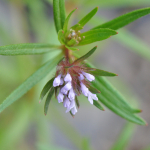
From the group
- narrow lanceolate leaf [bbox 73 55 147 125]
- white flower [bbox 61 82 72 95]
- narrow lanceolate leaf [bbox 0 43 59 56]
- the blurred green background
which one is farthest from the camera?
the blurred green background

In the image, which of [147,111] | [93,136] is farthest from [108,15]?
[93,136]

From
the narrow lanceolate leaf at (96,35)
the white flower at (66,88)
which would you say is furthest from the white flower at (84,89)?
the narrow lanceolate leaf at (96,35)

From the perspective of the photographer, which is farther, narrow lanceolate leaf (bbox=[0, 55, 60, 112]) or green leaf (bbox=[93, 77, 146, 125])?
green leaf (bbox=[93, 77, 146, 125])

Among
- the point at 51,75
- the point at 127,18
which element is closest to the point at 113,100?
the point at 127,18

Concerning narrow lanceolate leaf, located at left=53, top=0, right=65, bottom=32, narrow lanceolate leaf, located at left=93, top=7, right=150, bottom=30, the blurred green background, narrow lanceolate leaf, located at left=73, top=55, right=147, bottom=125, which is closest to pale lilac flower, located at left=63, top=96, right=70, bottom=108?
narrow lanceolate leaf, located at left=73, top=55, right=147, bottom=125

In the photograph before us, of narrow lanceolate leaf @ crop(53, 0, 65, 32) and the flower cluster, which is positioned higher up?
narrow lanceolate leaf @ crop(53, 0, 65, 32)

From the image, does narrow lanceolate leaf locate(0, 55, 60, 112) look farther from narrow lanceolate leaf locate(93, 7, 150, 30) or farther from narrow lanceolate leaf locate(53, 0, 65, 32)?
narrow lanceolate leaf locate(93, 7, 150, 30)

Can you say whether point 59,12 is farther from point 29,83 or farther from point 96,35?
point 29,83

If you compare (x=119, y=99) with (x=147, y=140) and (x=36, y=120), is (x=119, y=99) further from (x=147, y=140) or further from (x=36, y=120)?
(x=147, y=140)
